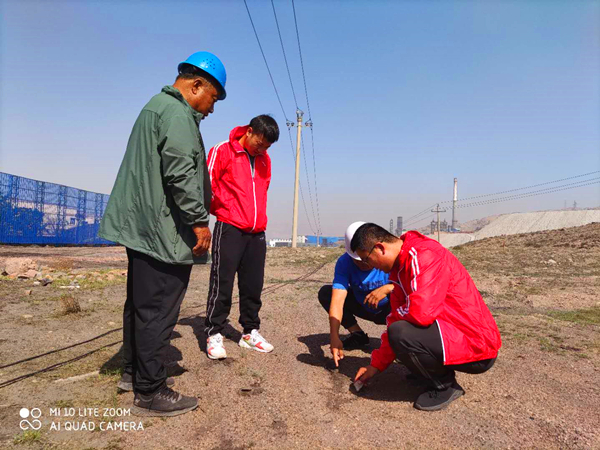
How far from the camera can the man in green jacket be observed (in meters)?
2.33

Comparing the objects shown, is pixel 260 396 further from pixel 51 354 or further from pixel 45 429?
pixel 51 354

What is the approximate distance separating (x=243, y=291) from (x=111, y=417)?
1549 millimetres

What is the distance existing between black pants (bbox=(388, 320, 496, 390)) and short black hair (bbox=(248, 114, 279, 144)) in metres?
1.78

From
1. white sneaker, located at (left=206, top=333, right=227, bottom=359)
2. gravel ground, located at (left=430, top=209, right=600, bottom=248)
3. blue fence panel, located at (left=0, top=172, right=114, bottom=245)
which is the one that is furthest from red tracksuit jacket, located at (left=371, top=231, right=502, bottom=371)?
gravel ground, located at (left=430, top=209, right=600, bottom=248)

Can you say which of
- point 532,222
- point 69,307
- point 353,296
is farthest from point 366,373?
point 532,222

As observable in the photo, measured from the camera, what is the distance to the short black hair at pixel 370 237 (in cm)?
266

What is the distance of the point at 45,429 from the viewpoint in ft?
6.91

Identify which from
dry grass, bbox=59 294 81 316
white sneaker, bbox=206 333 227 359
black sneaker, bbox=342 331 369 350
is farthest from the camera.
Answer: dry grass, bbox=59 294 81 316

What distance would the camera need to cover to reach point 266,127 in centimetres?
342

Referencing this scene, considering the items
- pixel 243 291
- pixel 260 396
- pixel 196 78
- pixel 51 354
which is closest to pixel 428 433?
pixel 260 396

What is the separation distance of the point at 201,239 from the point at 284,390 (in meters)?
1.15

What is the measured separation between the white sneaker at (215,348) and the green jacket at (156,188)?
119 cm

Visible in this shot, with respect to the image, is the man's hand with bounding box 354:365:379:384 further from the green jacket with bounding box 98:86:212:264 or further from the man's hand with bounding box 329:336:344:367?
the green jacket with bounding box 98:86:212:264

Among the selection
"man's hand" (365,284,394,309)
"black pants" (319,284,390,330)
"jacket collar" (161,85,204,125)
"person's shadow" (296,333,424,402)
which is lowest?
"person's shadow" (296,333,424,402)
